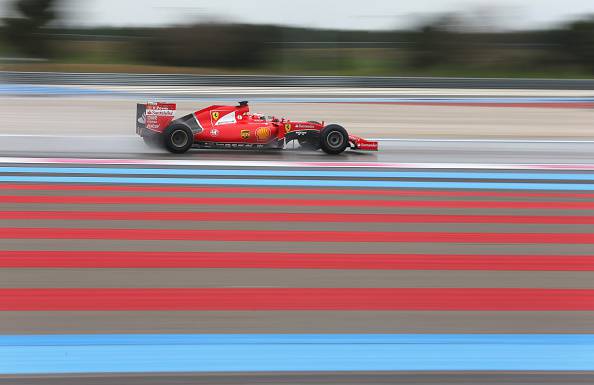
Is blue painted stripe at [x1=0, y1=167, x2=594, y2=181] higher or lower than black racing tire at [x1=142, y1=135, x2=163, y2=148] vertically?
lower

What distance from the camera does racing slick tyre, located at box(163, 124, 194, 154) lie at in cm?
1067

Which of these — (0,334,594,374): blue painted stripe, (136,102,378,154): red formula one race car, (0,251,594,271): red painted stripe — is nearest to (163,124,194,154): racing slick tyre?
(136,102,378,154): red formula one race car

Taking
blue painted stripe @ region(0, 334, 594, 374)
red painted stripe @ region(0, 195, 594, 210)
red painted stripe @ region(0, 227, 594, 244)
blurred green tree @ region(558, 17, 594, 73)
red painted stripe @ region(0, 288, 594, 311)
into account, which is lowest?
blue painted stripe @ region(0, 334, 594, 374)

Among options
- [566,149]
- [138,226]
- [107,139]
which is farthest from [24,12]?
[138,226]

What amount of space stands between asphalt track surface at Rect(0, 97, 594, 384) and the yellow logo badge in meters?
1.52

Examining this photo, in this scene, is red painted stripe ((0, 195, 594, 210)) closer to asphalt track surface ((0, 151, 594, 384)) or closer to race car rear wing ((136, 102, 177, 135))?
asphalt track surface ((0, 151, 594, 384))

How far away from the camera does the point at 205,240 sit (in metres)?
5.89

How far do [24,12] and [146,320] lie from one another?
143 feet

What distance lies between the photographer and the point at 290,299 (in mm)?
4504

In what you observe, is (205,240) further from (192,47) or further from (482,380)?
(192,47)

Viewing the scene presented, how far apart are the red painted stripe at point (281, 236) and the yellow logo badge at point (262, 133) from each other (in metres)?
4.66

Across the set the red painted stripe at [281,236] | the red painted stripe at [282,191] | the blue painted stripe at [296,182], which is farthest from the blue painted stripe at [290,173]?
the red painted stripe at [281,236]

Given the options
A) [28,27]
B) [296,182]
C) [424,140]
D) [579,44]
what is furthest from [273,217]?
[28,27]

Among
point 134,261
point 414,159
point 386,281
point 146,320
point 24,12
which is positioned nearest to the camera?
point 146,320
